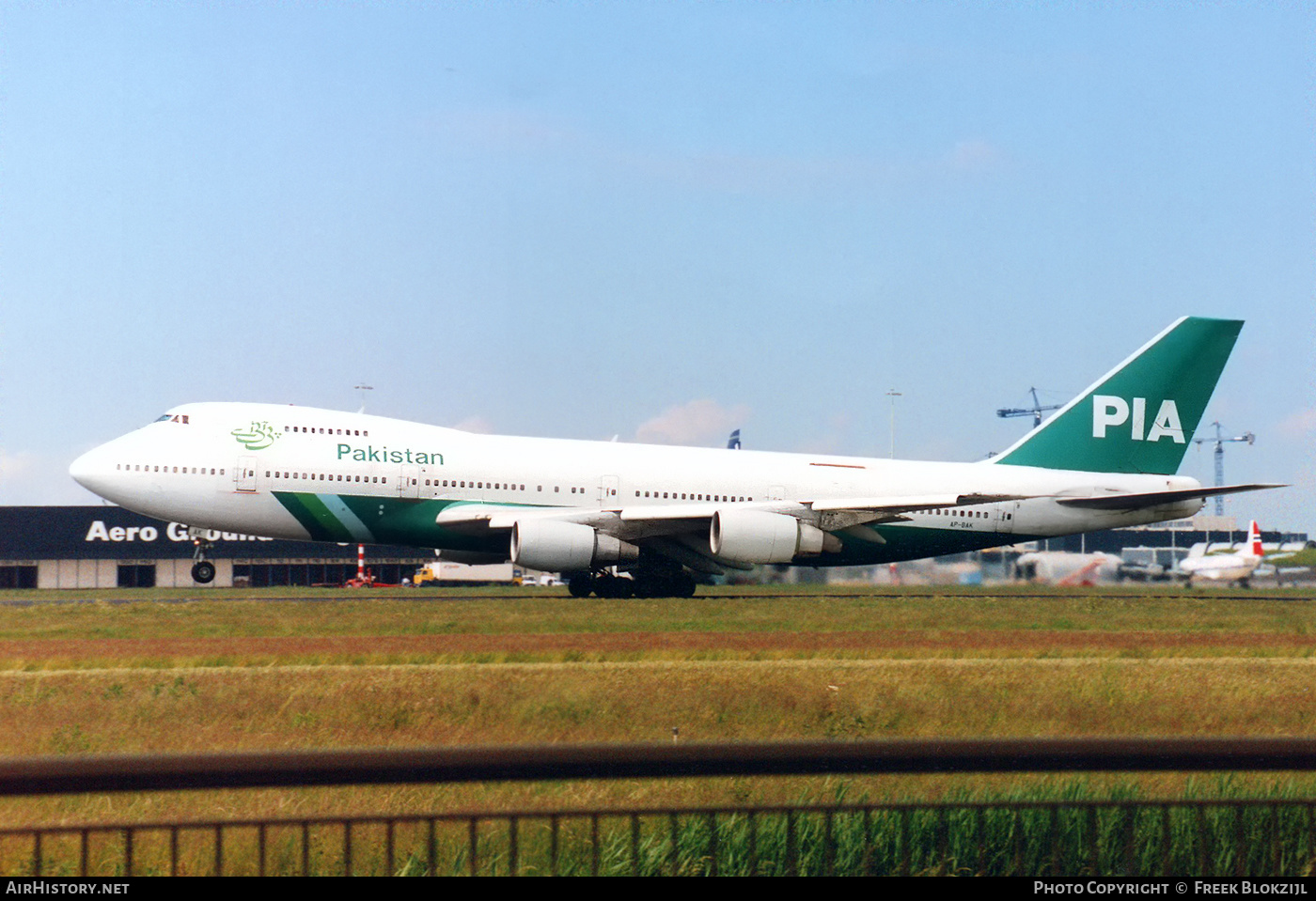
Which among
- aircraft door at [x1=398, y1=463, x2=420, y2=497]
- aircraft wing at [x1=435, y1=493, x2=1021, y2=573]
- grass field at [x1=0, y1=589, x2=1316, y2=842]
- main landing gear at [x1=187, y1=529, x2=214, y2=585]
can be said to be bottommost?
grass field at [x1=0, y1=589, x2=1316, y2=842]

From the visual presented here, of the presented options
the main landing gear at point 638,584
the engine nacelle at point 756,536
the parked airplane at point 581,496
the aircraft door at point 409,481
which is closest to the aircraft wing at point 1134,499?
the parked airplane at point 581,496

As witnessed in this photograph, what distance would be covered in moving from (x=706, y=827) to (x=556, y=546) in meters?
24.2

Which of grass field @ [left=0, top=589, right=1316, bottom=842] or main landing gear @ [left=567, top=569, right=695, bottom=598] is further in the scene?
main landing gear @ [left=567, top=569, right=695, bottom=598]

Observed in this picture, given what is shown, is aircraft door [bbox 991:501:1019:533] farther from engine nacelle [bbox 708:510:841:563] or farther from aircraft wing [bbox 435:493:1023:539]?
engine nacelle [bbox 708:510:841:563]

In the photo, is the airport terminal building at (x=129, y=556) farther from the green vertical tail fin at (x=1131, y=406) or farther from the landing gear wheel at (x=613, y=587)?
the green vertical tail fin at (x=1131, y=406)

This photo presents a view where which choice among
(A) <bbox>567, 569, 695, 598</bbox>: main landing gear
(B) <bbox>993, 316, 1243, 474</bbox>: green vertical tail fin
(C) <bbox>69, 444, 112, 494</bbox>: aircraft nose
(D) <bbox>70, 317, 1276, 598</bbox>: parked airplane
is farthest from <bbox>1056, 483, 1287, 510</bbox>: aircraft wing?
(C) <bbox>69, 444, 112, 494</bbox>: aircraft nose

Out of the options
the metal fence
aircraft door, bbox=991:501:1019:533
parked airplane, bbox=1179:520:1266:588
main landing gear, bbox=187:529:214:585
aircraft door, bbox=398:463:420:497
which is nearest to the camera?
the metal fence

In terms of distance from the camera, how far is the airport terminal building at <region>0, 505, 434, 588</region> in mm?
73188

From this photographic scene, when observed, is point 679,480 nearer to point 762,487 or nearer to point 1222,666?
point 762,487

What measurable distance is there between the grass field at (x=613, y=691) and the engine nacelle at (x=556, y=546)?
5940 mm

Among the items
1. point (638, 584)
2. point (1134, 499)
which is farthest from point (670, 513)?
point (1134, 499)

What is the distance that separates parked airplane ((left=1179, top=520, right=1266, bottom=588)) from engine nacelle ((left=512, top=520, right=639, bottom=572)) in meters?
19.5

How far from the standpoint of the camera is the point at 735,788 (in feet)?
36.5

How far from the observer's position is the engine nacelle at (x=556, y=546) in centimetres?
3338
